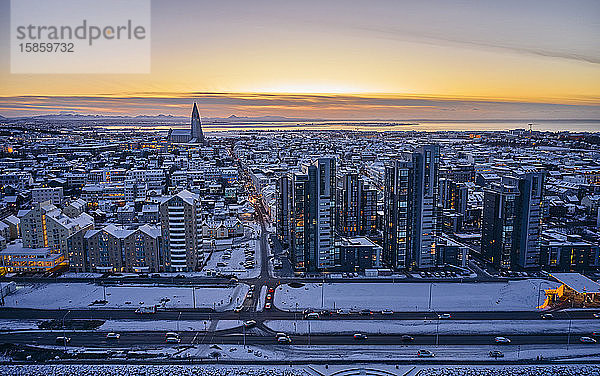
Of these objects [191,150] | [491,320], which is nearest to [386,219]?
[491,320]

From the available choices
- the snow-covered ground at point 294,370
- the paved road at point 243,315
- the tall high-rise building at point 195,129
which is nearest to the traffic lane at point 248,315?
the paved road at point 243,315

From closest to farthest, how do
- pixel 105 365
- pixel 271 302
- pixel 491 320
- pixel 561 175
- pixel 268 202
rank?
1. pixel 105 365
2. pixel 491 320
3. pixel 271 302
4. pixel 268 202
5. pixel 561 175

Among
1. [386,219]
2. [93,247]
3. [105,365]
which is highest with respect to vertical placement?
[386,219]

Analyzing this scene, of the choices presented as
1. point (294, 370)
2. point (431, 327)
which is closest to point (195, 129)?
point (431, 327)

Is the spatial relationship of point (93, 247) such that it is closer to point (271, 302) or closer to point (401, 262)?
point (271, 302)

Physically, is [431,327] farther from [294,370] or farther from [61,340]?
[61,340]
